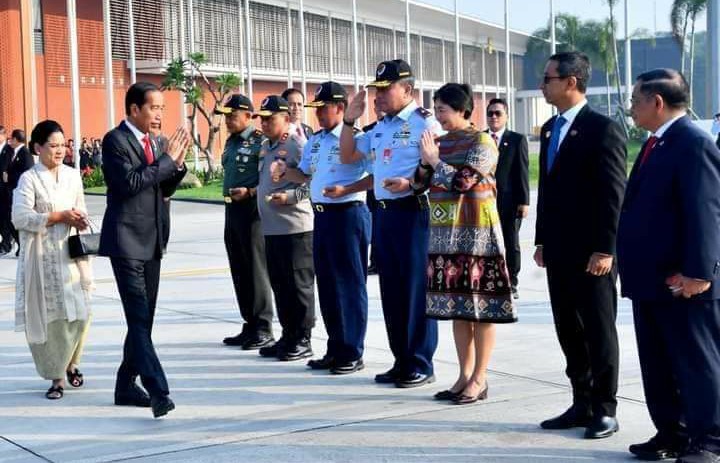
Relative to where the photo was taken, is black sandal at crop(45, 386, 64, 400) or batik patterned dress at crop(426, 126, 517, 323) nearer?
batik patterned dress at crop(426, 126, 517, 323)

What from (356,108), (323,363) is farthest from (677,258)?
(323,363)

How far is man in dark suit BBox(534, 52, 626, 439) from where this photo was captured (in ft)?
18.5

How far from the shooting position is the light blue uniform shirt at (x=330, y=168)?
7621 millimetres

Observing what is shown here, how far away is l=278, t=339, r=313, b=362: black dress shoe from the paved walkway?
11 centimetres

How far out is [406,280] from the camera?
709cm

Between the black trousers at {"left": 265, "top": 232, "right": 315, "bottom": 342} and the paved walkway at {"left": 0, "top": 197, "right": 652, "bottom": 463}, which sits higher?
the black trousers at {"left": 265, "top": 232, "right": 315, "bottom": 342}

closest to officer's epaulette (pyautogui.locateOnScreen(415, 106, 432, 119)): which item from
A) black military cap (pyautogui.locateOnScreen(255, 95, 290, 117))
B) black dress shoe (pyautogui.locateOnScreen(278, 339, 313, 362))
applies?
black military cap (pyautogui.locateOnScreen(255, 95, 290, 117))

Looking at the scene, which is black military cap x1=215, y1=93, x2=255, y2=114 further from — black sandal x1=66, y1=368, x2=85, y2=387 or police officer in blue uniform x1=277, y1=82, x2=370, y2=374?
black sandal x1=66, y1=368, x2=85, y2=387

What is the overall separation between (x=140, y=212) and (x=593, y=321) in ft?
8.33

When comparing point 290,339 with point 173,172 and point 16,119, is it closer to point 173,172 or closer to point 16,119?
point 173,172

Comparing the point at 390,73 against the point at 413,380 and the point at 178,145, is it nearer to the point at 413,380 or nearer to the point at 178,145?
the point at 178,145

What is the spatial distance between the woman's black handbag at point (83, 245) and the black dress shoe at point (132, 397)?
34.5 inches

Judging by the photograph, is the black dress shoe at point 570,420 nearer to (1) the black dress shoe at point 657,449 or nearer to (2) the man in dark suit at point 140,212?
(1) the black dress shoe at point 657,449

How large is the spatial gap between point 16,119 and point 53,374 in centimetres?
3206
